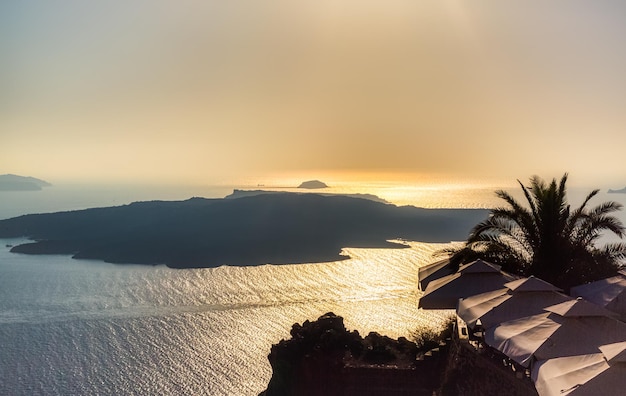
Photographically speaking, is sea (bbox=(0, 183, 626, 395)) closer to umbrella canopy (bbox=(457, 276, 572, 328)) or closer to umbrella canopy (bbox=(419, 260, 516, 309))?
umbrella canopy (bbox=(419, 260, 516, 309))

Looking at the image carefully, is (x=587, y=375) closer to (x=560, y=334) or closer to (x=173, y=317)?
(x=560, y=334)

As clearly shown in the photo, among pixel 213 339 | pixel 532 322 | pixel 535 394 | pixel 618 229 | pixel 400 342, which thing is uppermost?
pixel 618 229

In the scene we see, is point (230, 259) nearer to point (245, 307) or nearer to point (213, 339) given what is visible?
point (245, 307)

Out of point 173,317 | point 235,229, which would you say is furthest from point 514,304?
point 235,229

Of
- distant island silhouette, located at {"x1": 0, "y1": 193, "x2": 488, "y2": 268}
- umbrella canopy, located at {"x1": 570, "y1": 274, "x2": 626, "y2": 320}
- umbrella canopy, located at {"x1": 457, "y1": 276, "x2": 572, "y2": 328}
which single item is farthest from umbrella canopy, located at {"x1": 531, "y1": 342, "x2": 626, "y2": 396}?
distant island silhouette, located at {"x1": 0, "y1": 193, "x2": 488, "y2": 268}

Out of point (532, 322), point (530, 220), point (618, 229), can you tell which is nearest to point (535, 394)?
point (532, 322)

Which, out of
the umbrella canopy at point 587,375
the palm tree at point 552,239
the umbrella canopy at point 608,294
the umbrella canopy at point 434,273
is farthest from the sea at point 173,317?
the umbrella canopy at point 587,375

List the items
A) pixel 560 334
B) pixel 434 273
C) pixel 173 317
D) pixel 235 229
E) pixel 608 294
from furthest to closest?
1. pixel 235 229
2. pixel 173 317
3. pixel 434 273
4. pixel 608 294
5. pixel 560 334
